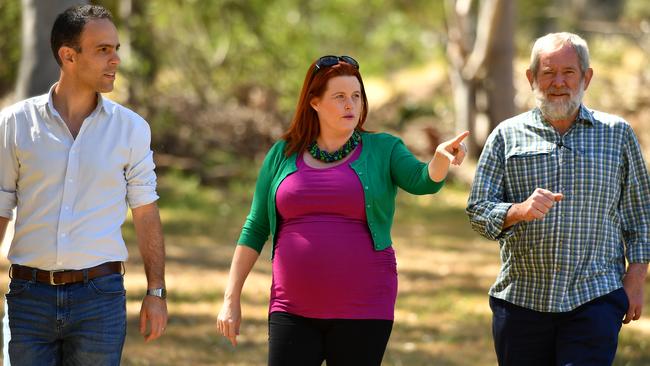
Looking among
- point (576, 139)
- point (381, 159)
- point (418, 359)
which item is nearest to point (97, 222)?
point (381, 159)

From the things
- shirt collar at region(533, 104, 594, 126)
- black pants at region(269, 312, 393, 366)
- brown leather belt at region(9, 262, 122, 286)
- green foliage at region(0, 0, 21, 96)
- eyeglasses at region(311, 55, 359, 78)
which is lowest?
black pants at region(269, 312, 393, 366)

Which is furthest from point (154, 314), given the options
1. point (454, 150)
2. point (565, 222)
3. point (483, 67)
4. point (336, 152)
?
point (483, 67)

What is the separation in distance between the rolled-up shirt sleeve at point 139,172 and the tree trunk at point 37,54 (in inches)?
253

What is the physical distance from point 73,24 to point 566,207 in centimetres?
213

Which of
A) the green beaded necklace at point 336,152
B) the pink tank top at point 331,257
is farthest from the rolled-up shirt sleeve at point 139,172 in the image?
the green beaded necklace at point 336,152

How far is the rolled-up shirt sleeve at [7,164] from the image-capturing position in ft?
14.2

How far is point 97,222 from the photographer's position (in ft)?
14.1

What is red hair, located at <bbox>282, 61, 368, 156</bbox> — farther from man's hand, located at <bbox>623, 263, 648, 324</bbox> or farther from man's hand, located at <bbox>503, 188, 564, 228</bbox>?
man's hand, located at <bbox>623, 263, 648, 324</bbox>

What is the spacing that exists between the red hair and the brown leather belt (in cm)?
96

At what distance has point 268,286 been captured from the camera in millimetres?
11477

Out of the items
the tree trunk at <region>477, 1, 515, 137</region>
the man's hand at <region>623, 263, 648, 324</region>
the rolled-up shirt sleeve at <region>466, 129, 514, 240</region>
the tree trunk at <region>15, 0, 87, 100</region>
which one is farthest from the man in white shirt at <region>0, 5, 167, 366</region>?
the tree trunk at <region>477, 1, 515, 137</region>

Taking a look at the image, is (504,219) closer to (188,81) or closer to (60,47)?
(60,47)

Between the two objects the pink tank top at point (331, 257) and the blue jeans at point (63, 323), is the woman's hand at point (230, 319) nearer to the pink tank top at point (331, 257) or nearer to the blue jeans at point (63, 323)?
the pink tank top at point (331, 257)

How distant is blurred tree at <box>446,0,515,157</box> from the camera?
58.1 feet
